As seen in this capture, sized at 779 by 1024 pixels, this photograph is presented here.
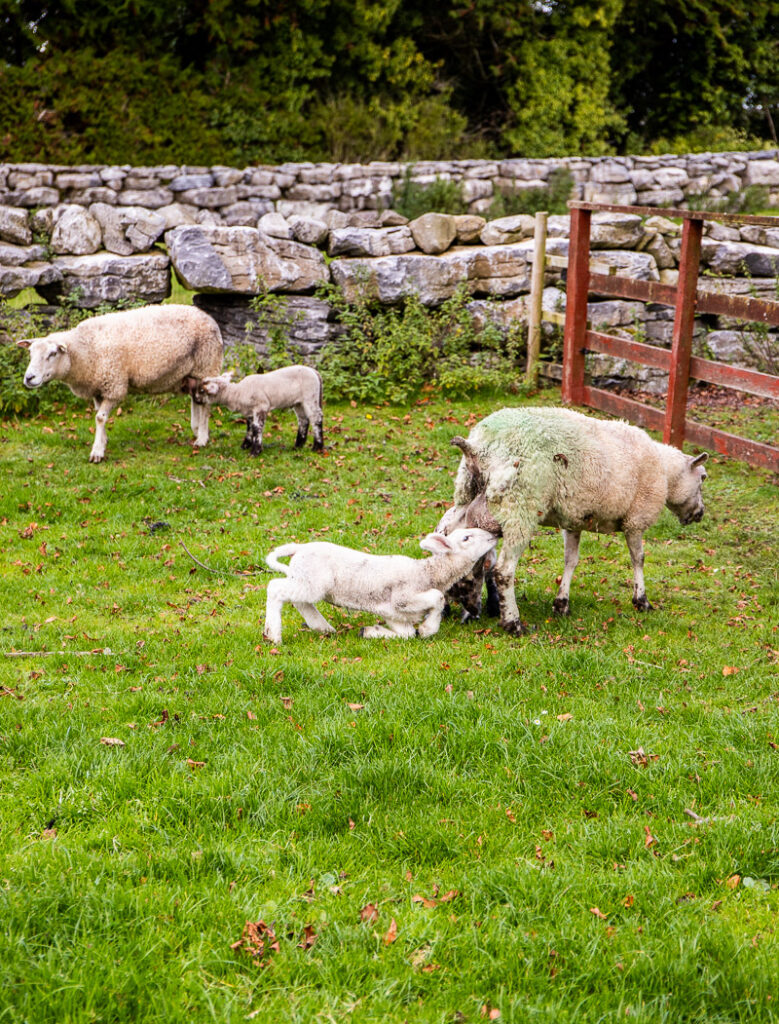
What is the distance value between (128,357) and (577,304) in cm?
555

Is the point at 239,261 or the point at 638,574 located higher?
the point at 239,261

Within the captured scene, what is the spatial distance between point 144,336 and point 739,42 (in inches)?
860

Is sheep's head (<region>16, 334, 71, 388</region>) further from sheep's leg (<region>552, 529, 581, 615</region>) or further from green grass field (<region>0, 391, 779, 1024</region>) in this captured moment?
sheep's leg (<region>552, 529, 581, 615</region>)

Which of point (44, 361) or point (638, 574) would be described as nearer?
point (638, 574)

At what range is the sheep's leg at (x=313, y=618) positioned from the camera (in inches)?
242

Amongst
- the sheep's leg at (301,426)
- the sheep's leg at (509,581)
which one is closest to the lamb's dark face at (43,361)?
the sheep's leg at (301,426)

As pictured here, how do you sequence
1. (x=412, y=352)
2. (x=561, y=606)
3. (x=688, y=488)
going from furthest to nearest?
1. (x=412, y=352)
2. (x=688, y=488)
3. (x=561, y=606)

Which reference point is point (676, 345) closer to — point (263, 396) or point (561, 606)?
point (561, 606)

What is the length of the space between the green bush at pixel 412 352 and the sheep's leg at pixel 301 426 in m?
1.88

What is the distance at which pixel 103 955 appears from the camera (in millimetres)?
3172

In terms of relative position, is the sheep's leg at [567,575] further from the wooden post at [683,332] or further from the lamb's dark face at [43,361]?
the lamb's dark face at [43,361]

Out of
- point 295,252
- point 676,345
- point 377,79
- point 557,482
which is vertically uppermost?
point 377,79

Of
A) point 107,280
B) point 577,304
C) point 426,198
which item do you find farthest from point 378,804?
point 426,198

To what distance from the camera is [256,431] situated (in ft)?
34.4
